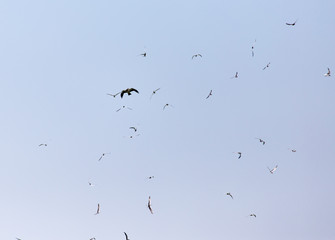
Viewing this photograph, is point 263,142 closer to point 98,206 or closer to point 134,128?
point 134,128

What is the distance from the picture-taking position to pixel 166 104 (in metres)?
35.4

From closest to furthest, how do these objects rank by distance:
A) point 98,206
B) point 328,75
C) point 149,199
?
1. point 149,199
2. point 98,206
3. point 328,75

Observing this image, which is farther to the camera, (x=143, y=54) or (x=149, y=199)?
(x=143, y=54)

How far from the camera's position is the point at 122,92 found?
2933 cm

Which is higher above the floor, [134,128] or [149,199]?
[134,128]

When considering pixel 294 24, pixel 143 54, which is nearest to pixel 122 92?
pixel 143 54

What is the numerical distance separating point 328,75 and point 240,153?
13767mm

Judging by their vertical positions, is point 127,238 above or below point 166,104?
below

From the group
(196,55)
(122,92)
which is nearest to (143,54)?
(196,55)

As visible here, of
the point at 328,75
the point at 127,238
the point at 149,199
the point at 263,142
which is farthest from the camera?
the point at 263,142

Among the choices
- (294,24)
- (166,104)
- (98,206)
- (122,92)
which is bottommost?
(98,206)

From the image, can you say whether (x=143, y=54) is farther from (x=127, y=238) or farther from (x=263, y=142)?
(x=127, y=238)

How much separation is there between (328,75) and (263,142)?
1039 centimetres

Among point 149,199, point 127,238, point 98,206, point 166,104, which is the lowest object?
point 127,238
